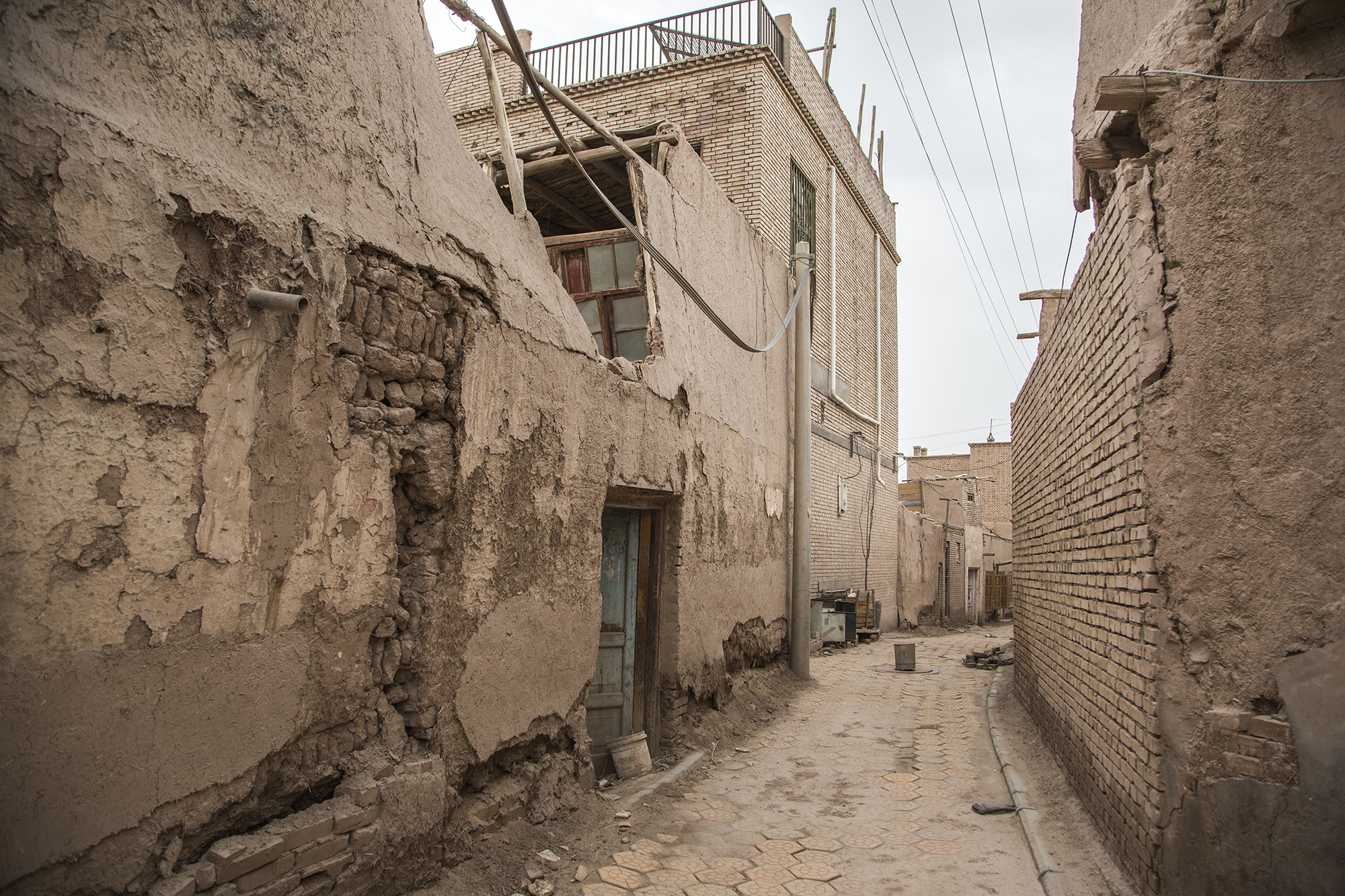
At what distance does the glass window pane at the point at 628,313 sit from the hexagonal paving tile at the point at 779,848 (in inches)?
154

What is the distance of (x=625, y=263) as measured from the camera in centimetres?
653

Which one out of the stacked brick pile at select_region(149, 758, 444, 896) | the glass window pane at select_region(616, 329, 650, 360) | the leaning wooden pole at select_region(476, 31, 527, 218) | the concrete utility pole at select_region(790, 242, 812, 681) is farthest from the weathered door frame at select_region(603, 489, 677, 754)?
the concrete utility pole at select_region(790, 242, 812, 681)

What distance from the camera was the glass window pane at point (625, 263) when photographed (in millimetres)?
6492

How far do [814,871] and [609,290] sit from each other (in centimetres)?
448

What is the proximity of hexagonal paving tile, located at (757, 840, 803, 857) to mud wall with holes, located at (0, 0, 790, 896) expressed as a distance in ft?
3.60

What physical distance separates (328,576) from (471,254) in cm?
164

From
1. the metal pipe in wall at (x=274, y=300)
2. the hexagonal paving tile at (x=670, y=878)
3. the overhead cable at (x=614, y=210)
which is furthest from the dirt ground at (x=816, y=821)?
the overhead cable at (x=614, y=210)

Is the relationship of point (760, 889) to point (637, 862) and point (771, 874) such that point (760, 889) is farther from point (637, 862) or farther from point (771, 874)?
point (637, 862)

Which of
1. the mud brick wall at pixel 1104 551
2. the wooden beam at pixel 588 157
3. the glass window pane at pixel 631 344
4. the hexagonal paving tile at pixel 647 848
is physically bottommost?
the hexagonal paving tile at pixel 647 848

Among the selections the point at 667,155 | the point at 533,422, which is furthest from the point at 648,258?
the point at 533,422

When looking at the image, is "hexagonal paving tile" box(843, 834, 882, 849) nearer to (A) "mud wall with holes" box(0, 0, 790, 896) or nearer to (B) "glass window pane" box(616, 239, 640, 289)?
(A) "mud wall with holes" box(0, 0, 790, 896)

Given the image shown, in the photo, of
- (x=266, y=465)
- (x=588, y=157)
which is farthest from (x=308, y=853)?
(x=588, y=157)

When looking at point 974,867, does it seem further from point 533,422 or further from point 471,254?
point 471,254

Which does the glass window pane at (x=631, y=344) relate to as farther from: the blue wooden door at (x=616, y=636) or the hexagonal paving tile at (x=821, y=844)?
the hexagonal paving tile at (x=821, y=844)
